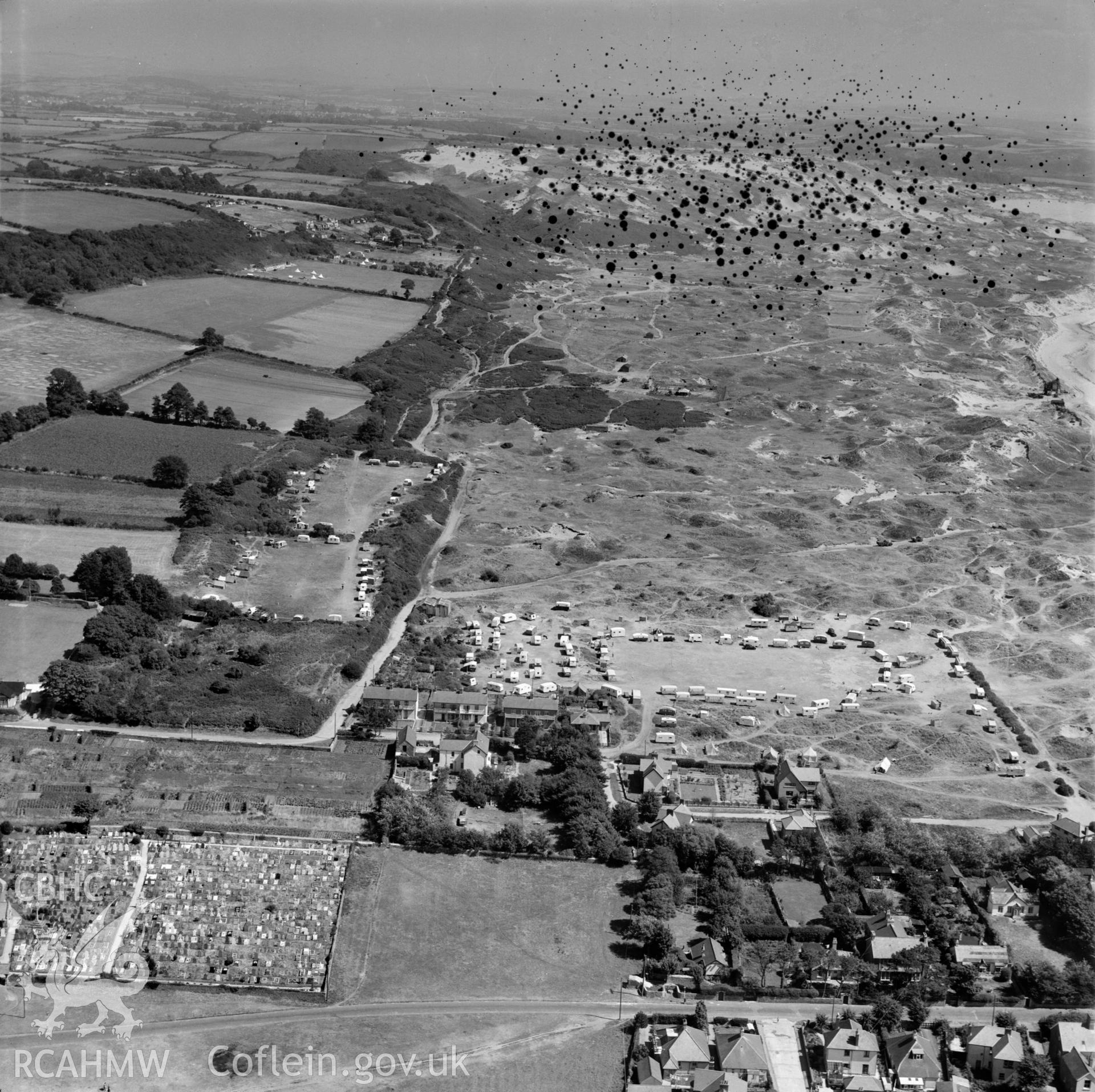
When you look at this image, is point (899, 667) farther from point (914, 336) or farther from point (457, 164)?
point (457, 164)

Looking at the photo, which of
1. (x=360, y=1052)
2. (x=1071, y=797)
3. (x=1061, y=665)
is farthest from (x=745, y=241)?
(x=360, y=1052)

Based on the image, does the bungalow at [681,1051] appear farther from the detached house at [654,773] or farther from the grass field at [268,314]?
the grass field at [268,314]

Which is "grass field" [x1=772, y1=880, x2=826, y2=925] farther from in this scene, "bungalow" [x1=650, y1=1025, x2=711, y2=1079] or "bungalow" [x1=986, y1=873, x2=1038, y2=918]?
"bungalow" [x1=650, y1=1025, x2=711, y2=1079]

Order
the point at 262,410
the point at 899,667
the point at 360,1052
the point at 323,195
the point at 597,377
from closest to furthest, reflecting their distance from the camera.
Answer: the point at 360,1052, the point at 899,667, the point at 262,410, the point at 597,377, the point at 323,195

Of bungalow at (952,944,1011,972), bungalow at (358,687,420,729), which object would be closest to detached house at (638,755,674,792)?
bungalow at (358,687,420,729)

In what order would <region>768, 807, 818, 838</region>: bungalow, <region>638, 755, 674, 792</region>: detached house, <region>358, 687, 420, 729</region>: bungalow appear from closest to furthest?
<region>768, 807, 818, 838</region>: bungalow, <region>638, 755, 674, 792</region>: detached house, <region>358, 687, 420, 729</region>: bungalow

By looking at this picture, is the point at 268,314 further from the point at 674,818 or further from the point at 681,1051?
the point at 681,1051
